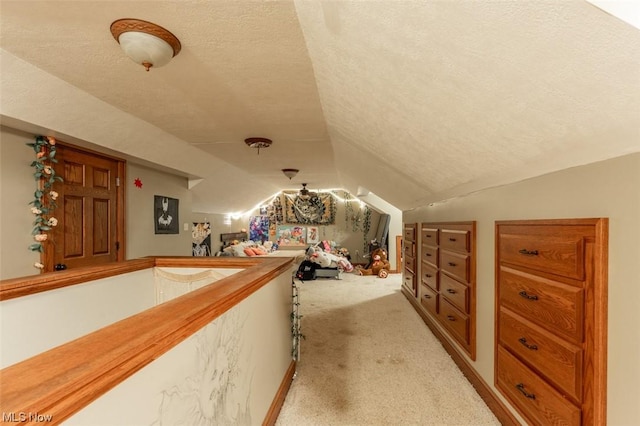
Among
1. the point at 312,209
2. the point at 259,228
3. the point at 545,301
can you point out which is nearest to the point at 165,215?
the point at 545,301

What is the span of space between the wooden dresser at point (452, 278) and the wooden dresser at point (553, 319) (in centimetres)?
48

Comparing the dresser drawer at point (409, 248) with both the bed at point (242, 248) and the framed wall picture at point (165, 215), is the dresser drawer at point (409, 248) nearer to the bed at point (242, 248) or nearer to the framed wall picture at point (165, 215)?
the bed at point (242, 248)

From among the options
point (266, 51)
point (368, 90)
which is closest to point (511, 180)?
point (368, 90)

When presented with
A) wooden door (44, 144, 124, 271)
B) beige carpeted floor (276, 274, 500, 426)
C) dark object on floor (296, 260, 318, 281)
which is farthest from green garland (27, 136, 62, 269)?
dark object on floor (296, 260, 318, 281)

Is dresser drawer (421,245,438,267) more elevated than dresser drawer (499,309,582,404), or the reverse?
dresser drawer (421,245,438,267)

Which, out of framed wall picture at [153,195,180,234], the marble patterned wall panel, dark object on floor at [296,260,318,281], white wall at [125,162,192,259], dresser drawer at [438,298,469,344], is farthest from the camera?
dark object on floor at [296,260,318,281]

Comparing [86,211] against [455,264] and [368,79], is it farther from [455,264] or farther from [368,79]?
[455,264]

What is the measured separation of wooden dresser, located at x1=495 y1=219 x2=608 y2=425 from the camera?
125 cm

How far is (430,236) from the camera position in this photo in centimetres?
381

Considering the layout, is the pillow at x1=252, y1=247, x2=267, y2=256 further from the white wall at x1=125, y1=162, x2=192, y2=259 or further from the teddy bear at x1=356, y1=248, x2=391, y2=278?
the white wall at x1=125, y1=162, x2=192, y2=259

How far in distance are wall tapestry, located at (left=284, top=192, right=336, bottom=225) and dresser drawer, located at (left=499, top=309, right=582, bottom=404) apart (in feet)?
25.3

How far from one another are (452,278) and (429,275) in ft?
2.89

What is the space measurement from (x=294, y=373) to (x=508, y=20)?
2.69 metres

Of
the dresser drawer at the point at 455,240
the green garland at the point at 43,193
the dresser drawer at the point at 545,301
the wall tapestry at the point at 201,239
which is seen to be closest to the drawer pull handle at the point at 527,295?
the dresser drawer at the point at 545,301
